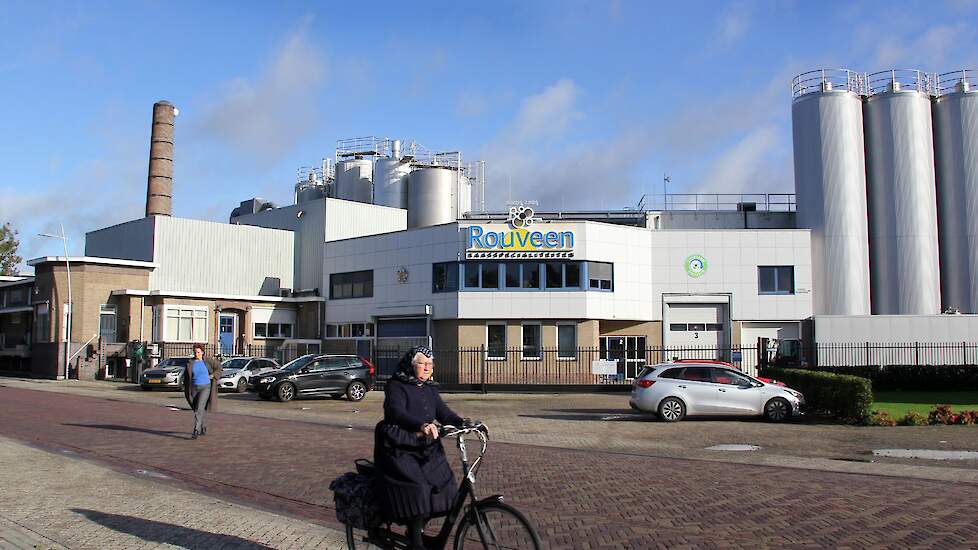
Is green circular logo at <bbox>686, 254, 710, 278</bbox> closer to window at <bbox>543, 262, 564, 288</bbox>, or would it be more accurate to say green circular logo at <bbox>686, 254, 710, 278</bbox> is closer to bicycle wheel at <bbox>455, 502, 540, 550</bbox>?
window at <bbox>543, 262, 564, 288</bbox>

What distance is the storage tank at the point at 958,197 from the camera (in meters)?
40.3

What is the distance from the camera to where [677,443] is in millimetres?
15820

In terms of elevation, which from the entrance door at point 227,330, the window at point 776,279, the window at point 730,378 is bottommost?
the window at point 730,378

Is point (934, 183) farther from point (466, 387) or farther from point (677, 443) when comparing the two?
point (677, 443)

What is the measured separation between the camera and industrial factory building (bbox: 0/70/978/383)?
36.8 m

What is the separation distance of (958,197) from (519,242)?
2232 cm

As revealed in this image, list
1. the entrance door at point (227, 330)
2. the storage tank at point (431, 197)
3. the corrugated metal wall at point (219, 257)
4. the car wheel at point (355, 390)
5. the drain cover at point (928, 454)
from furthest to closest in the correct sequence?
the storage tank at point (431, 197)
the corrugated metal wall at point (219, 257)
the entrance door at point (227, 330)
the car wheel at point (355, 390)
the drain cover at point (928, 454)

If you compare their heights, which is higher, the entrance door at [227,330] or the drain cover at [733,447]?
the entrance door at [227,330]

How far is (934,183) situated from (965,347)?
10.6 meters

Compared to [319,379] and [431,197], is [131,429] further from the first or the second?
[431,197]

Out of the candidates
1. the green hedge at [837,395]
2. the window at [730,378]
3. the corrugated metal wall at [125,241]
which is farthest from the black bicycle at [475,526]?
the corrugated metal wall at [125,241]

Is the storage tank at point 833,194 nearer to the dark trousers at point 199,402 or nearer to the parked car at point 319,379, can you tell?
the parked car at point 319,379

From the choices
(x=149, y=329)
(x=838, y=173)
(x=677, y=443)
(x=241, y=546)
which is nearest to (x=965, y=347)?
(x=838, y=173)

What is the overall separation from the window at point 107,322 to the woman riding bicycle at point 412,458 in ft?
130
